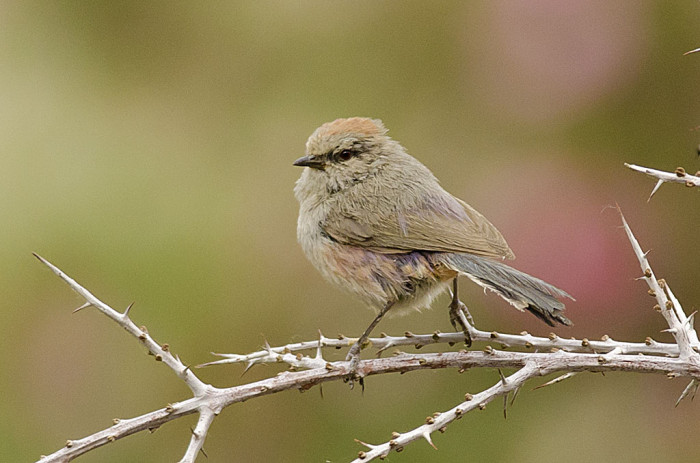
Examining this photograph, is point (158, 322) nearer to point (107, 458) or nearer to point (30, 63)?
point (107, 458)

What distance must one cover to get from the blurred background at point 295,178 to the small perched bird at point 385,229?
37.1 inches

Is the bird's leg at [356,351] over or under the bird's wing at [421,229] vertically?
under

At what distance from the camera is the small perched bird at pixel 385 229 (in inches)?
126

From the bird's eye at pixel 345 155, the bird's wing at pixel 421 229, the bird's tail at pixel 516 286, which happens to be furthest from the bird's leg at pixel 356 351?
the bird's eye at pixel 345 155

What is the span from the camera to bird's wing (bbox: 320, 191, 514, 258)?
10.6 feet

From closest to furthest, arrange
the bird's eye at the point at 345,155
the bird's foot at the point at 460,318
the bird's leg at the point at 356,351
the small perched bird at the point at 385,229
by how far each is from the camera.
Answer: the bird's leg at the point at 356,351
the bird's foot at the point at 460,318
the small perched bird at the point at 385,229
the bird's eye at the point at 345,155

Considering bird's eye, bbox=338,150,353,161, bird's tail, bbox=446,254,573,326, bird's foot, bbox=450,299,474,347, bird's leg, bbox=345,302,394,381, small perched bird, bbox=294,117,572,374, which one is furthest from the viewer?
bird's eye, bbox=338,150,353,161

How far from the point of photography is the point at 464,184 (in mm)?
4652

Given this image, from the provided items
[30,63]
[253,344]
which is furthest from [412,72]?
[30,63]

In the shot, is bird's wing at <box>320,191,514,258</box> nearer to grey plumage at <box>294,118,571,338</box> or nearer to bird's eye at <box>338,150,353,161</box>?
grey plumage at <box>294,118,571,338</box>

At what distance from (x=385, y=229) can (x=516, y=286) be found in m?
0.67

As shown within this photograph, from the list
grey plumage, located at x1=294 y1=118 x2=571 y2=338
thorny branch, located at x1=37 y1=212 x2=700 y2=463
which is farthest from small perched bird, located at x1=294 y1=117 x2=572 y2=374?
thorny branch, located at x1=37 y1=212 x2=700 y2=463

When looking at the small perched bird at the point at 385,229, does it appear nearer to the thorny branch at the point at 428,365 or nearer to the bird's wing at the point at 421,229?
the bird's wing at the point at 421,229

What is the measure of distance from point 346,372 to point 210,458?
1806 millimetres
